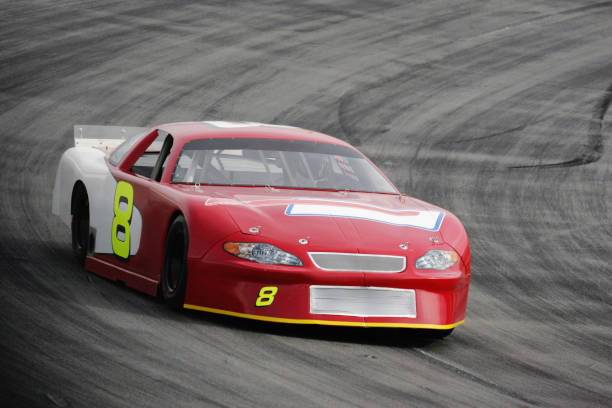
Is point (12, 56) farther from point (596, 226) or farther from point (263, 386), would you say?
point (263, 386)

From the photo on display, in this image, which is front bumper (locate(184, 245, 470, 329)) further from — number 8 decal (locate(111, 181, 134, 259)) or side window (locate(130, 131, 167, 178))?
side window (locate(130, 131, 167, 178))

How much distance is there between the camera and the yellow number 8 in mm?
5723

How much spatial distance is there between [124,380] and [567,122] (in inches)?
550

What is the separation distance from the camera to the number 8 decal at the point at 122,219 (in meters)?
7.07

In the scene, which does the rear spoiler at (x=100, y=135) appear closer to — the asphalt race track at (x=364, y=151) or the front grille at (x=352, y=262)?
the asphalt race track at (x=364, y=151)

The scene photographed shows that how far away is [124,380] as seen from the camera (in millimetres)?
4473

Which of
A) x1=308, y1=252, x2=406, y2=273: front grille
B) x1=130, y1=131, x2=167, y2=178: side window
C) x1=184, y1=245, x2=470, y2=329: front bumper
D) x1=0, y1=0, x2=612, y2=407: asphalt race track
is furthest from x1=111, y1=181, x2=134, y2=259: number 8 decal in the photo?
x1=308, y1=252, x2=406, y2=273: front grille

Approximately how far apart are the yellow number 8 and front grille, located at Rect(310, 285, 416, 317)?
0.21 meters

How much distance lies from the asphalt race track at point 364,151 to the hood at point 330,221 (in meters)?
0.54

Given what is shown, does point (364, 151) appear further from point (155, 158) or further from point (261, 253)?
point (261, 253)

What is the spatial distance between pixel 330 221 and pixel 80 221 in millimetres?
2871

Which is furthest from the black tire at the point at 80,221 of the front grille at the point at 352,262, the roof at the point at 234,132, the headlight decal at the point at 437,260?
the headlight decal at the point at 437,260

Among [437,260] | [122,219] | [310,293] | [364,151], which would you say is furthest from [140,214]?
[364,151]

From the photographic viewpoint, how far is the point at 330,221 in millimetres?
6027
